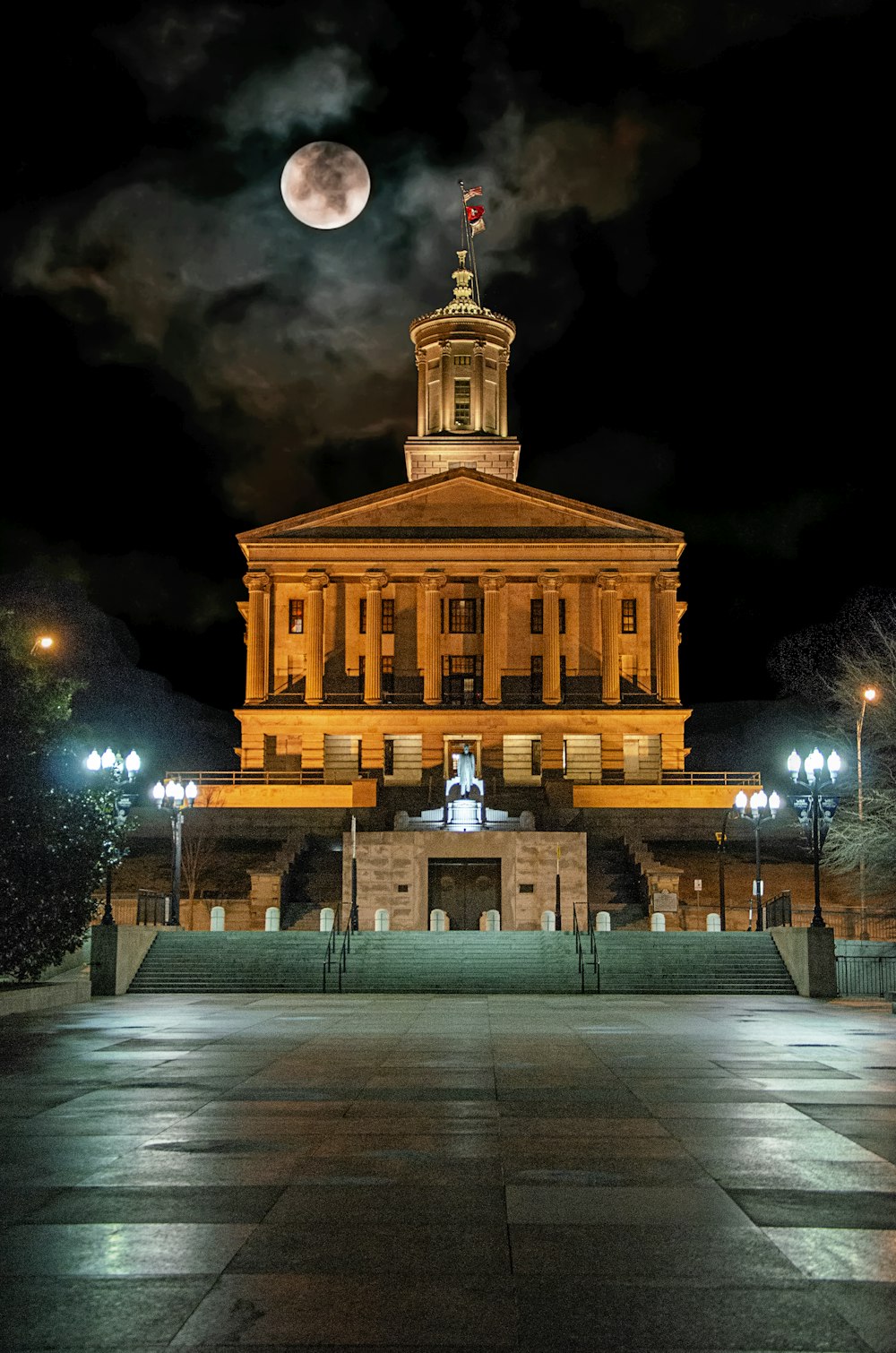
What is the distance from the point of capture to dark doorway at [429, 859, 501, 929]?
51.2 metres

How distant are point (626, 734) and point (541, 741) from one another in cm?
434

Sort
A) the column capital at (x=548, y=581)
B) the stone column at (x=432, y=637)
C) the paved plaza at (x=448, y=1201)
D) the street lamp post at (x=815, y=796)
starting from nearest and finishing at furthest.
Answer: the paved plaza at (x=448, y=1201) < the street lamp post at (x=815, y=796) < the stone column at (x=432, y=637) < the column capital at (x=548, y=581)

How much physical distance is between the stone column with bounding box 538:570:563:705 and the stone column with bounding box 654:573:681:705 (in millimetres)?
5308

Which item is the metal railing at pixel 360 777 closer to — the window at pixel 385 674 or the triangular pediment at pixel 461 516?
the window at pixel 385 674

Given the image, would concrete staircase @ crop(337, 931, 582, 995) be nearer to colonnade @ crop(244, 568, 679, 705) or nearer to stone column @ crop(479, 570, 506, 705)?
colonnade @ crop(244, 568, 679, 705)

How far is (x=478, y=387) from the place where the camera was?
84.7 metres

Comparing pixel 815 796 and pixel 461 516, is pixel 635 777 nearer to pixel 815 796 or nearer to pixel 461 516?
pixel 461 516

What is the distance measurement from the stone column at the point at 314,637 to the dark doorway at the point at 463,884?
19915 millimetres

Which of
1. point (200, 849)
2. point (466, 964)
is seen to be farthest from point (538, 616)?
point (466, 964)

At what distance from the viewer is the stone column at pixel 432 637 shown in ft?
230

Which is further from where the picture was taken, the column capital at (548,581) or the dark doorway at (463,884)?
the column capital at (548,581)

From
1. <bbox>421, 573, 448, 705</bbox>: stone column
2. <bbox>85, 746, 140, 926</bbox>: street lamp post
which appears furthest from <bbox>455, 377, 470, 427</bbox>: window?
<bbox>85, 746, 140, 926</bbox>: street lamp post

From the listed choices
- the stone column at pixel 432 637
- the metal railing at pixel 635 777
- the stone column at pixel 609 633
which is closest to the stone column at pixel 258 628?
the stone column at pixel 432 637

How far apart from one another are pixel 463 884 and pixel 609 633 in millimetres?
23472
